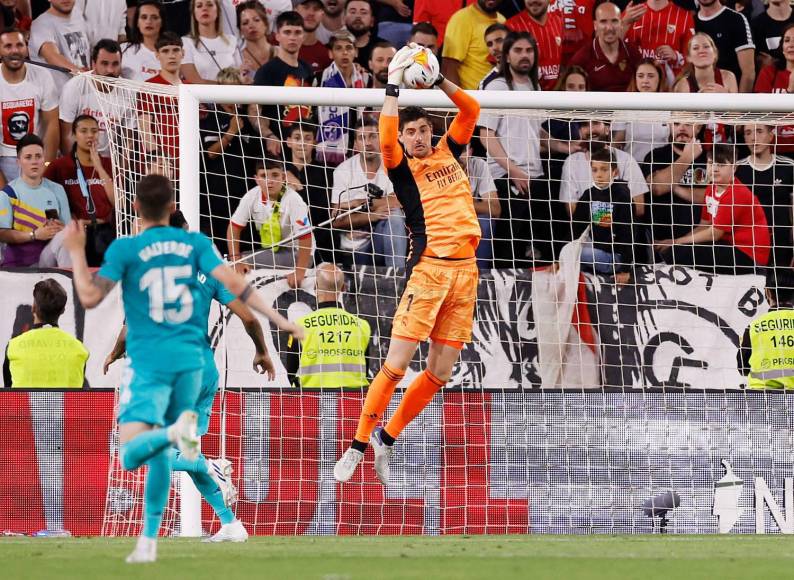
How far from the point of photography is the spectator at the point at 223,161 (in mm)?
12688

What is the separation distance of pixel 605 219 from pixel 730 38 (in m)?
4.15

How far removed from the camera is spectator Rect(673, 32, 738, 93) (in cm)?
1474

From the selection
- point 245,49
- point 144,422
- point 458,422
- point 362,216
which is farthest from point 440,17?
point 144,422

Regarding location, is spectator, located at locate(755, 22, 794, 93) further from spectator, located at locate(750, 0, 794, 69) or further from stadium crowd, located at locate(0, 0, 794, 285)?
spectator, located at locate(750, 0, 794, 69)

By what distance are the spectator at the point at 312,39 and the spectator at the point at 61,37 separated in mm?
2431

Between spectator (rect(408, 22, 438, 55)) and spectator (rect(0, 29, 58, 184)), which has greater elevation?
spectator (rect(408, 22, 438, 55))

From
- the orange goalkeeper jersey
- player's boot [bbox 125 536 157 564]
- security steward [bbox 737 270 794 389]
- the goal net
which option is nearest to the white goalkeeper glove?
the orange goalkeeper jersey

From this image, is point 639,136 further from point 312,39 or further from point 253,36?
point 253,36

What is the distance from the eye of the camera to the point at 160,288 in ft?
23.1

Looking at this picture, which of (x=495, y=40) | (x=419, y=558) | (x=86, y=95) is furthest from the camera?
(x=495, y=40)

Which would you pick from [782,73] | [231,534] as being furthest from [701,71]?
[231,534]

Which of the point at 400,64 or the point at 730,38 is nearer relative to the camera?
the point at 400,64

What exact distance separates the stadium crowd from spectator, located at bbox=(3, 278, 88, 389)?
1.46m

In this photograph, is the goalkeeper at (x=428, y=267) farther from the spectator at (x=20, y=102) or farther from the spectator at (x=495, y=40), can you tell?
the spectator at (x=20, y=102)
